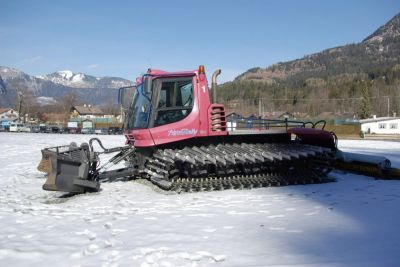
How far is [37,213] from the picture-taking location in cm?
674

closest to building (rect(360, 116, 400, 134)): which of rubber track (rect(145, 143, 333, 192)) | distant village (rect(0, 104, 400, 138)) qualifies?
distant village (rect(0, 104, 400, 138))

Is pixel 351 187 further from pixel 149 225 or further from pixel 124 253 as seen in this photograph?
pixel 124 253

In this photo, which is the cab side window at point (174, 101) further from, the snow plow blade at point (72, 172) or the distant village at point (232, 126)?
the snow plow blade at point (72, 172)

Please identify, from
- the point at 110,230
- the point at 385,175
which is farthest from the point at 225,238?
the point at 385,175

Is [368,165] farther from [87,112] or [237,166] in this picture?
[87,112]

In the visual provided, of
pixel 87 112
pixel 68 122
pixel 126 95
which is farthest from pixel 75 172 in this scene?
pixel 87 112

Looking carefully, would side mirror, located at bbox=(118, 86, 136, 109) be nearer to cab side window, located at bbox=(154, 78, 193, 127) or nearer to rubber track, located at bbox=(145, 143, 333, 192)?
cab side window, located at bbox=(154, 78, 193, 127)

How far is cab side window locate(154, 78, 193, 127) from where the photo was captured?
8953 millimetres

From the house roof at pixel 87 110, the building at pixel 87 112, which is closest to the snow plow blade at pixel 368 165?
the building at pixel 87 112

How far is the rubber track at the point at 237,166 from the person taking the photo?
27.6 ft

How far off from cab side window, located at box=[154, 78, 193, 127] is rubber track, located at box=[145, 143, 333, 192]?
2.54ft

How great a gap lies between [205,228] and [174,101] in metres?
4.16

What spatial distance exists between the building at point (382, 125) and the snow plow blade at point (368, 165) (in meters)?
67.8

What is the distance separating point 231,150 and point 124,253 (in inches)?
179
